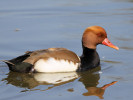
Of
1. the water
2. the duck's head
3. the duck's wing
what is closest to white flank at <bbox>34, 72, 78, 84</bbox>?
the water

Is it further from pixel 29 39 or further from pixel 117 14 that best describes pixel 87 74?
pixel 117 14

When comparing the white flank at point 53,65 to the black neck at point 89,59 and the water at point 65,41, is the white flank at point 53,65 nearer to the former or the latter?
the water at point 65,41

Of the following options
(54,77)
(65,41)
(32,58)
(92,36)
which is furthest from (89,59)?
(65,41)

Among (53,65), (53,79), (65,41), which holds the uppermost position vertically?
(65,41)

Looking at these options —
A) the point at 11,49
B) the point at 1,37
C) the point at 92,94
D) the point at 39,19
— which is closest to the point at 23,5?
the point at 39,19

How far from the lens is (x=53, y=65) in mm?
7586

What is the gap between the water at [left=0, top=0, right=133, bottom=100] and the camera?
6.74 metres

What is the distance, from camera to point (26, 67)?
7535 millimetres

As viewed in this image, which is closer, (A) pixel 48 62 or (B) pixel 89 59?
(A) pixel 48 62

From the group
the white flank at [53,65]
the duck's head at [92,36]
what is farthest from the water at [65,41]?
the duck's head at [92,36]

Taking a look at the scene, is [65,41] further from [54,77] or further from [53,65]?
[54,77]

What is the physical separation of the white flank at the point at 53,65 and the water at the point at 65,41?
0.11 m

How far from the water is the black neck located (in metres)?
0.12

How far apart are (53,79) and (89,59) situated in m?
1.01
